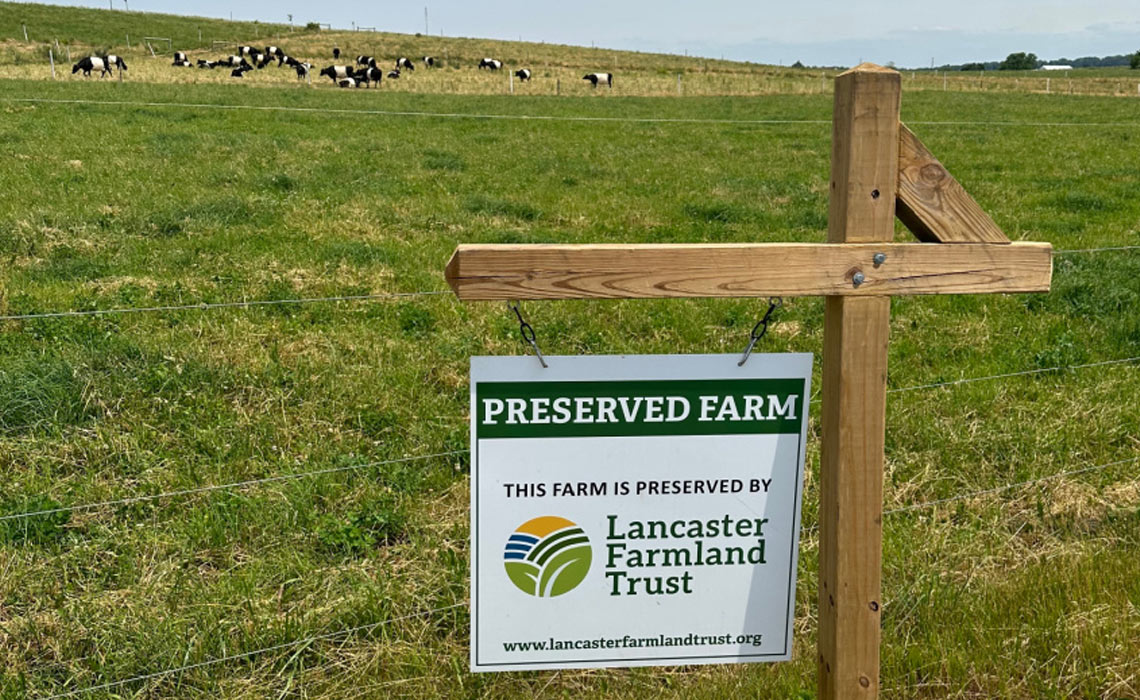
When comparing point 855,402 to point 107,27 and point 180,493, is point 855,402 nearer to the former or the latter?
point 180,493

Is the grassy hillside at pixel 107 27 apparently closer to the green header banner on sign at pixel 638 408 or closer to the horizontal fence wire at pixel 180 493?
the horizontal fence wire at pixel 180 493

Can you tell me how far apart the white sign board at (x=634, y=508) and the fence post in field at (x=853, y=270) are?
0.13 metres

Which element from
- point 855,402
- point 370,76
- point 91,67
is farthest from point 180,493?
point 370,76

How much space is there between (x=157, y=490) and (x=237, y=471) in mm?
358

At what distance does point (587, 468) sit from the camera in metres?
2.33

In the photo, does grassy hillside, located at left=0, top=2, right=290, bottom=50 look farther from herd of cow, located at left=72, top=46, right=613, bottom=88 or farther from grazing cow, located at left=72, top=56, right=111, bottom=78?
grazing cow, located at left=72, top=56, right=111, bottom=78

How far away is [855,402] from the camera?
2293 mm

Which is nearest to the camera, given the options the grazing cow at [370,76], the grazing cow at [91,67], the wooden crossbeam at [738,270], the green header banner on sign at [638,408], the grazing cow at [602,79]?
the wooden crossbeam at [738,270]

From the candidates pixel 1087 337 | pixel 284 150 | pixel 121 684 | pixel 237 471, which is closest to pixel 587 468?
pixel 121 684

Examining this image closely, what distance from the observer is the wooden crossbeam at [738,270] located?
2115mm

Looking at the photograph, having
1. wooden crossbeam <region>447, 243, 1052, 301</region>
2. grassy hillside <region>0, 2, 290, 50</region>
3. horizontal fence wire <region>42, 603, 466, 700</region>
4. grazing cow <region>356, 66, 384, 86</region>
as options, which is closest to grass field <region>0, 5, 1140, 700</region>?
horizontal fence wire <region>42, 603, 466, 700</region>

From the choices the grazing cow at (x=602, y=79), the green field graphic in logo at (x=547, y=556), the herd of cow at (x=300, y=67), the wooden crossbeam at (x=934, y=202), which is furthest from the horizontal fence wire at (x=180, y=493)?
the grazing cow at (x=602, y=79)

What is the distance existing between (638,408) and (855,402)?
53cm

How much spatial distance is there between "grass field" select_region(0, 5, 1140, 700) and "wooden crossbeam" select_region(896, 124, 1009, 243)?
58.4 inches
